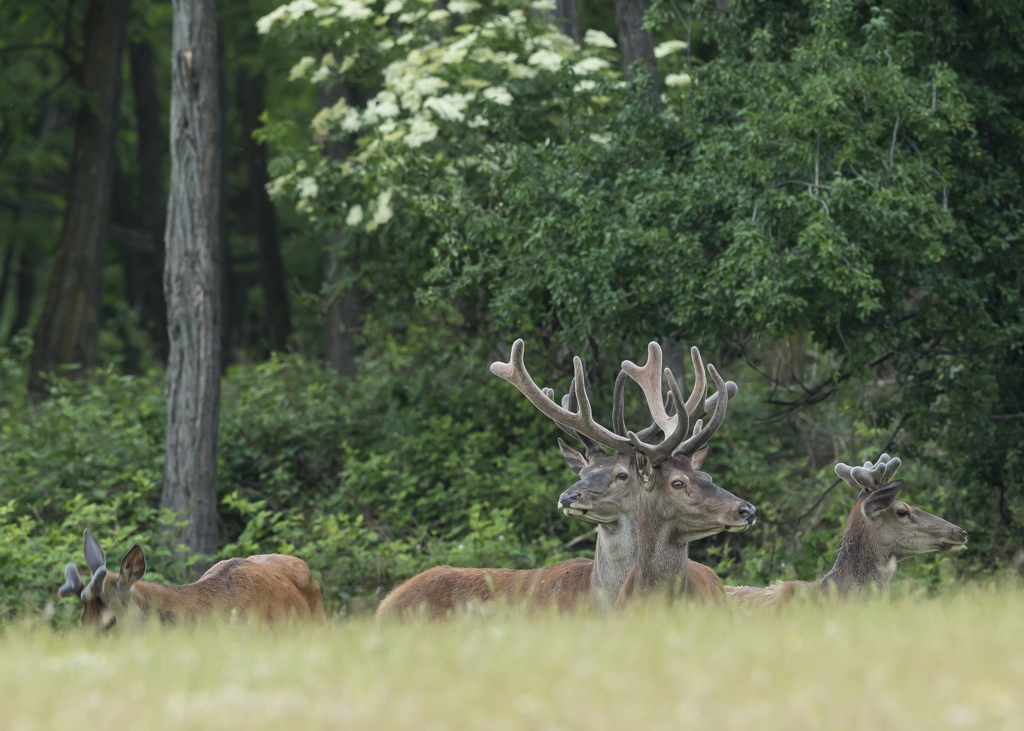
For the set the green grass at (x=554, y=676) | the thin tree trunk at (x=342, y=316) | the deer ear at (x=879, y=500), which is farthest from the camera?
the thin tree trunk at (x=342, y=316)

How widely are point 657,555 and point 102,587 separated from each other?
299 cm

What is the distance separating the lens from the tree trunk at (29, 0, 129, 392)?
19.8 metres

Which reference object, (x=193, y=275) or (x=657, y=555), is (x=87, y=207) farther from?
(x=657, y=555)

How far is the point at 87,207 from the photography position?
20.0 metres

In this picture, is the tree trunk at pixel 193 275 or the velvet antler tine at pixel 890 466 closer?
the velvet antler tine at pixel 890 466

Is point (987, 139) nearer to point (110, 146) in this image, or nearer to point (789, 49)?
point (789, 49)

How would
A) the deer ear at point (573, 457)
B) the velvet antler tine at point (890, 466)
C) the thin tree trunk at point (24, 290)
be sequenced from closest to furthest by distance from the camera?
the velvet antler tine at point (890, 466) → the deer ear at point (573, 457) → the thin tree trunk at point (24, 290)

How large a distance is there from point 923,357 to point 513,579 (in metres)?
5.45

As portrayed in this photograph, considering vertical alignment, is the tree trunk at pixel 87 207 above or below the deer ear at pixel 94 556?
above

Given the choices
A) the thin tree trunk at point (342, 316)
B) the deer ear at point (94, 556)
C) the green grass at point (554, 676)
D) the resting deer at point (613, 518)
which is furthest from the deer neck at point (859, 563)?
the thin tree trunk at point (342, 316)

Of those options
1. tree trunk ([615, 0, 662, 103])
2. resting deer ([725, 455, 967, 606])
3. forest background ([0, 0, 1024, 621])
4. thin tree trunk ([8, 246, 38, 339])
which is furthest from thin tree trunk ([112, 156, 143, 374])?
resting deer ([725, 455, 967, 606])

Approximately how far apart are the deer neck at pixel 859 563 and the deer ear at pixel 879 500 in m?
0.09

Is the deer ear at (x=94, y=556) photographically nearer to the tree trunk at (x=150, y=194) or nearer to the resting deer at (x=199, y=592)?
the resting deer at (x=199, y=592)

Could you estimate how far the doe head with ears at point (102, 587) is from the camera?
6.48m
